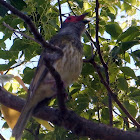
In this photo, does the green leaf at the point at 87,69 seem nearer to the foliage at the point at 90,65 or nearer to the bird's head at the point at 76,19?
the foliage at the point at 90,65

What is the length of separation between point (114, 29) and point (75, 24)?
0.88 m

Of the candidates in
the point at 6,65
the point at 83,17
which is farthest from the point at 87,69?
the point at 6,65

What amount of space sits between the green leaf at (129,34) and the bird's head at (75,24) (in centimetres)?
71

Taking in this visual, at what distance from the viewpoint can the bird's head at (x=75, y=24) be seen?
397 cm

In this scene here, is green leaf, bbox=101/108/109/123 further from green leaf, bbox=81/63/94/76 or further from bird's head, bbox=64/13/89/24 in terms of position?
bird's head, bbox=64/13/89/24

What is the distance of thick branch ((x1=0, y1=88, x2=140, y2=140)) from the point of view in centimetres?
251

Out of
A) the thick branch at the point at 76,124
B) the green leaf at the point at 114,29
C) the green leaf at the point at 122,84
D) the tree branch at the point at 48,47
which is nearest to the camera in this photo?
the tree branch at the point at 48,47

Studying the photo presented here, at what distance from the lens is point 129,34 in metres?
3.23

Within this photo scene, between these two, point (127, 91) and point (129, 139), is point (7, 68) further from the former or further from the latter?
point (129, 139)

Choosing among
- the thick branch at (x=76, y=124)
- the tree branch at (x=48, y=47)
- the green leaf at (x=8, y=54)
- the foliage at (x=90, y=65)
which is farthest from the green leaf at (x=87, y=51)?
the tree branch at (x=48, y=47)

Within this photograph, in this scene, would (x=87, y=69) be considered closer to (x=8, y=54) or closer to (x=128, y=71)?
(x=128, y=71)

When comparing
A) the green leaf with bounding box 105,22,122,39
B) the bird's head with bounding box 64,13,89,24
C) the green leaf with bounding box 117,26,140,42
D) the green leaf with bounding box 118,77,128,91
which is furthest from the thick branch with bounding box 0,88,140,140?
the bird's head with bounding box 64,13,89,24

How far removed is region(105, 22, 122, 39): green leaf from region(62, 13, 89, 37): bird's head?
475mm

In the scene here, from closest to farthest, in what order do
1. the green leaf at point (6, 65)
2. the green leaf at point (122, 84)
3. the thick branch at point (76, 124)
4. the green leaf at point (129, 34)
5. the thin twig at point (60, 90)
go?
1. the thin twig at point (60, 90)
2. the thick branch at point (76, 124)
3. the green leaf at point (129, 34)
4. the green leaf at point (122, 84)
5. the green leaf at point (6, 65)
